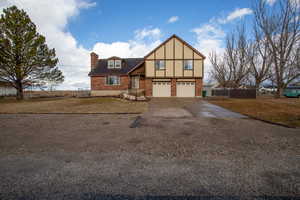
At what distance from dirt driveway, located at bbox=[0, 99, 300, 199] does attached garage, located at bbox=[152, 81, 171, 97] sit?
1537 cm

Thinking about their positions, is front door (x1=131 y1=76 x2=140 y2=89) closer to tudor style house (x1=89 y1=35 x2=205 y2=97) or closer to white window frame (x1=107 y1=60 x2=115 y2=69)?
tudor style house (x1=89 y1=35 x2=205 y2=97)

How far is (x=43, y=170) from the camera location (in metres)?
2.66

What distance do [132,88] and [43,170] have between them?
1990cm

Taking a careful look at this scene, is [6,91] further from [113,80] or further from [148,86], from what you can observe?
Result: [148,86]

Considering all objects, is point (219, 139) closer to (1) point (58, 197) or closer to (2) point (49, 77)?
(1) point (58, 197)

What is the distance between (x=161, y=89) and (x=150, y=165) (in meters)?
17.7

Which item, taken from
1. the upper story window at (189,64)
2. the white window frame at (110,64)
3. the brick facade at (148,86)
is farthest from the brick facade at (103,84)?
the upper story window at (189,64)

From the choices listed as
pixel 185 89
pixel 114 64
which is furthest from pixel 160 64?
pixel 114 64

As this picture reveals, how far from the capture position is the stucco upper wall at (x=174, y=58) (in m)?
19.7

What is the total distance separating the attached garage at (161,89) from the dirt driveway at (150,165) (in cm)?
1537

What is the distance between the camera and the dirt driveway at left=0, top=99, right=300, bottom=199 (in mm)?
2068

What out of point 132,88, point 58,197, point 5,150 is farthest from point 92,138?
point 132,88

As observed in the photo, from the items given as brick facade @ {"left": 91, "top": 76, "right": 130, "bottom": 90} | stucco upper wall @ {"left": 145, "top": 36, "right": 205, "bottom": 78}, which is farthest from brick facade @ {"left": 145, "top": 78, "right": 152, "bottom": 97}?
brick facade @ {"left": 91, "top": 76, "right": 130, "bottom": 90}

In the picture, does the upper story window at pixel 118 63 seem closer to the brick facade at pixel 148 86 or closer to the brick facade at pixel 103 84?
the brick facade at pixel 103 84
